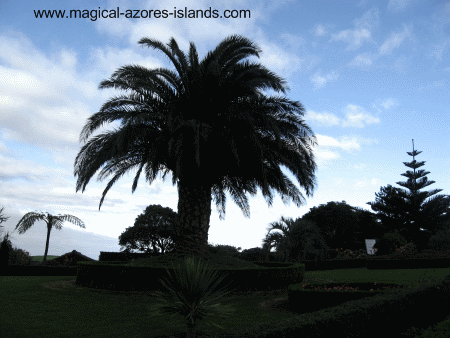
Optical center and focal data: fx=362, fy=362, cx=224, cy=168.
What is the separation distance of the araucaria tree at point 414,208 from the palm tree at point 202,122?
3587 centimetres

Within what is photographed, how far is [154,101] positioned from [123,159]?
2913 mm

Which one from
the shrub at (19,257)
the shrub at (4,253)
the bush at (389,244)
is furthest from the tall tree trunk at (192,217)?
the bush at (389,244)

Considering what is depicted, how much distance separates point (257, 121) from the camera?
42.9 ft

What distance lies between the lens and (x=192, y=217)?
13.2 metres

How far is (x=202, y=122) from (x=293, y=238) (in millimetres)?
14551

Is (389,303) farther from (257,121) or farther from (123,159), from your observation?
Answer: (123,159)

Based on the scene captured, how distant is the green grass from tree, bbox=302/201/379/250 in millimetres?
40616

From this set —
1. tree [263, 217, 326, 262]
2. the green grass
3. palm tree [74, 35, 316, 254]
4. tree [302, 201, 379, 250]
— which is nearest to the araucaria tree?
tree [302, 201, 379, 250]

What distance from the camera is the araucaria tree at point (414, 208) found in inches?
1705

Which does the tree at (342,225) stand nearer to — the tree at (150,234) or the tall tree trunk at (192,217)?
the tree at (150,234)

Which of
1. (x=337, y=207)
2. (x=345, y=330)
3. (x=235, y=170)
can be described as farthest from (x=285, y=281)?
(x=337, y=207)

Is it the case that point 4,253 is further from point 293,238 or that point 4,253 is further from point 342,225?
point 342,225

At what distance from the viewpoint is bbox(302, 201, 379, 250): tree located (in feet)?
163

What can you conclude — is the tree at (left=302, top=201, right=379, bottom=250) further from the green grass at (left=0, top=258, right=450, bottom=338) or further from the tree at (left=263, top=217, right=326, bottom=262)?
the green grass at (left=0, top=258, right=450, bottom=338)
